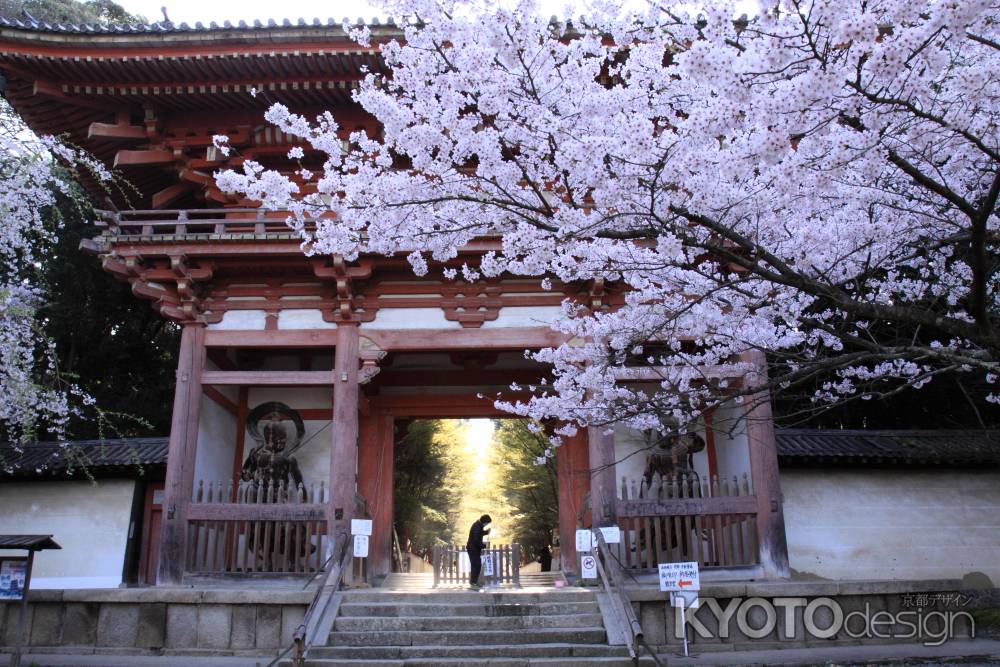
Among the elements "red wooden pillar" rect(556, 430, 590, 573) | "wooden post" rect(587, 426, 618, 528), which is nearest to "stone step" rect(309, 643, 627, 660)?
"wooden post" rect(587, 426, 618, 528)

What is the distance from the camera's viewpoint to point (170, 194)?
39.0 feet

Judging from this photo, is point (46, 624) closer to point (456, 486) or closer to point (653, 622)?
point (653, 622)

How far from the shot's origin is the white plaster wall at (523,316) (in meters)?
10.7

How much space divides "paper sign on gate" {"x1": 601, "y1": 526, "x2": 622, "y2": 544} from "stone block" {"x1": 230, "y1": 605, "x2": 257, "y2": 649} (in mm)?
4220

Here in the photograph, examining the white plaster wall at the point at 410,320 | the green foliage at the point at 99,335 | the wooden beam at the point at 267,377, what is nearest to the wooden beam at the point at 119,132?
the wooden beam at the point at 267,377

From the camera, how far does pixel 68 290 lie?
54.8 ft

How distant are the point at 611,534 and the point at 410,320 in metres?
3.96

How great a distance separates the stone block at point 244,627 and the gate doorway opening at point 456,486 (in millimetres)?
11733

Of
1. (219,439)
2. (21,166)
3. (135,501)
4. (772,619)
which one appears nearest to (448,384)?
(219,439)

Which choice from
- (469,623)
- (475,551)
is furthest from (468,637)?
(475,551)

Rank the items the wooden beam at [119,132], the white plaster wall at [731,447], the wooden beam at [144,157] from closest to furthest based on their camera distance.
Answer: the white plaster wall at [731,447] < the wooden beam at [119,132] < the wooden beam at [144,157]

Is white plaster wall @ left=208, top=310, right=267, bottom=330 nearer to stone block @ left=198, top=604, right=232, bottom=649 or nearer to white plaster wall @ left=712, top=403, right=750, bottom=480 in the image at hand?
stone block @ left=198, top=604, right=232, bottom=649

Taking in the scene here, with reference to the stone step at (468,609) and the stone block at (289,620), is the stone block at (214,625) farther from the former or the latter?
the stone step at (468,609)

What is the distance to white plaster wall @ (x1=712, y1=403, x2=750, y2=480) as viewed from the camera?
10.6 metres
